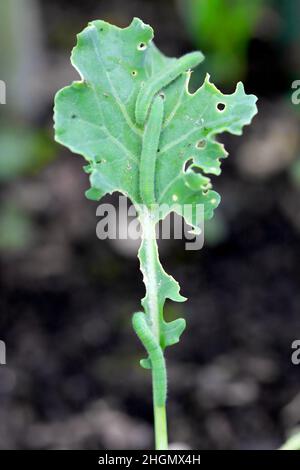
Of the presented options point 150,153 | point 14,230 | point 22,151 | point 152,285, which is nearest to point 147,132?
point 150,153

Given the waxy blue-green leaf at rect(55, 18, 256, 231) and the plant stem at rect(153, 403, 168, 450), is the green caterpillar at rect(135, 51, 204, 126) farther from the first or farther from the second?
the plant stem at rect(153, 403, 168, 450)

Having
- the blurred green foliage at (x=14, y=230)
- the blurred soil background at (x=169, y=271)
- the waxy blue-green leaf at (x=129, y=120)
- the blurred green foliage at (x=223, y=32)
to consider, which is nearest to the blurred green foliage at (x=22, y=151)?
the blurred soil background at (x=169, y=271)

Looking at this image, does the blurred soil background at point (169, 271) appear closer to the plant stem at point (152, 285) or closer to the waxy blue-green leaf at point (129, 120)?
the plant stem at point (152, 285)

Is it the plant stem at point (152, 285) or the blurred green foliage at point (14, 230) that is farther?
the blurred green foliage at point (14, 230)

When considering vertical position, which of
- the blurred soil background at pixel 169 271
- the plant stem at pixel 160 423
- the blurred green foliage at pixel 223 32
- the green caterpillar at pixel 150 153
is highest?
the blurred green foliage at pixel 223 32

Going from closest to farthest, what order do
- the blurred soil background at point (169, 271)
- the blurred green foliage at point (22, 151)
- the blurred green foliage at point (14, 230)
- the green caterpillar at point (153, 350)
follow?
the green caterpillar at point (153, 350)
the blurred soil background at point (169, 271)
the blurred green foliage at point (14, 230)
the blurred green foliage at point (22, 151)

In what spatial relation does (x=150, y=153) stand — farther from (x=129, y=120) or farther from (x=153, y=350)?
(x=153, y=350)
